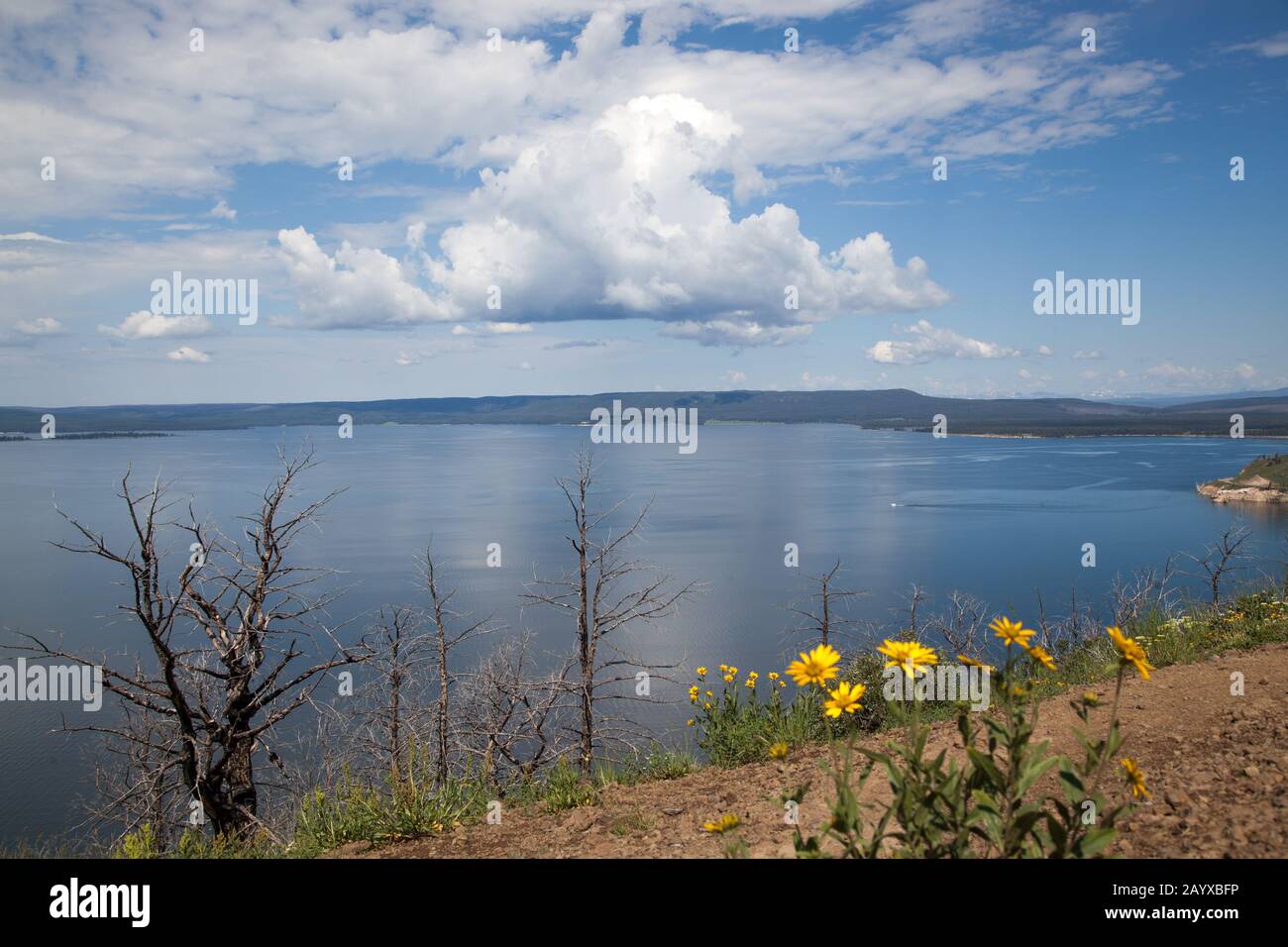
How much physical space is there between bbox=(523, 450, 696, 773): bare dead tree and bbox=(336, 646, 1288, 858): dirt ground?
513cm

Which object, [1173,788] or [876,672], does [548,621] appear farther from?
[1173,788]

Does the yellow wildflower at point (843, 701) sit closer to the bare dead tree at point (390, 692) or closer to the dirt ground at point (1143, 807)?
the dirt ground at point (1143, 807)

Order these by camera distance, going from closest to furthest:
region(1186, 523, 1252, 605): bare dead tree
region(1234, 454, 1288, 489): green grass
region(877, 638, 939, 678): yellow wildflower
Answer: region(877, 638, 939, 678): yellow wildflower < region(1186, 523, 1252, 605): bare dead tree < region(1234, 454, 1288, 489): green grass

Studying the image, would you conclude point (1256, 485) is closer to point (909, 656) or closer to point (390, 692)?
point (390, 692)

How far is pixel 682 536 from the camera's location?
49.7m

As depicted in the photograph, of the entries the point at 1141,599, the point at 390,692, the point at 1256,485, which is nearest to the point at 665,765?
the point at 390,692

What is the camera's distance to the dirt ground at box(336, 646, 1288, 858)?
352cm

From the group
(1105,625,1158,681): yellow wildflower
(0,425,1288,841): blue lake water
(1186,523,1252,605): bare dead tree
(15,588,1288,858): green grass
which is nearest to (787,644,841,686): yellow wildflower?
(1105,625,1158,681): yellow wildflower

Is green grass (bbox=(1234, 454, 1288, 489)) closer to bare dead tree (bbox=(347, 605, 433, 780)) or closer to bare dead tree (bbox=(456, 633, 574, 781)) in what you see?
bare dead tree (bbox=(456, 633, 574, 781))

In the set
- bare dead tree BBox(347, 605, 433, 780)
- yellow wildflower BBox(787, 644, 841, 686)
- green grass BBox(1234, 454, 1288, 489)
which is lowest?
bare dead tree BBox(347, 605, 433, 780)

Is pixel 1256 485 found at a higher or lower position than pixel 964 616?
higher

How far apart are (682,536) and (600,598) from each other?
18244mm
